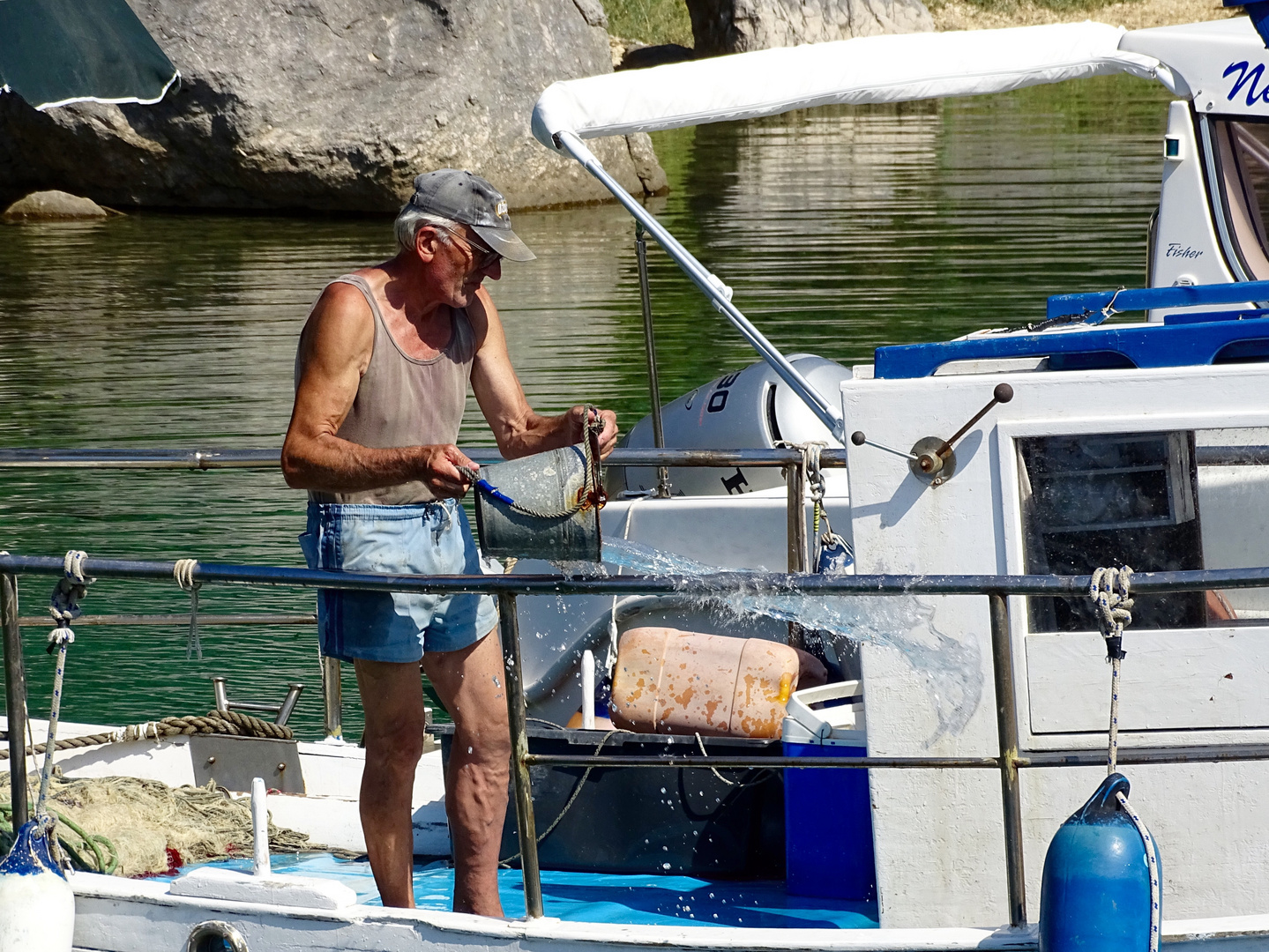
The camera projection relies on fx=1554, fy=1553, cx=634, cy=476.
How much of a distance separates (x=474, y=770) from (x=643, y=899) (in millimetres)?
720

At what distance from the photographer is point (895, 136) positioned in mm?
24125

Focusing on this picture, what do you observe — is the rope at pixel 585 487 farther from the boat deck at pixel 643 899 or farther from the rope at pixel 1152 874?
the rope at pixel 1152 874

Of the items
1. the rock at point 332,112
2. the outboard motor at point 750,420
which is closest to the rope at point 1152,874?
the outboard motor at point 750,420

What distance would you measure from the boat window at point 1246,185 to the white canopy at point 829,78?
1.01 m

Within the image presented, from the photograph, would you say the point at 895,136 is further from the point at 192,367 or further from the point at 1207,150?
the point at 1207,150

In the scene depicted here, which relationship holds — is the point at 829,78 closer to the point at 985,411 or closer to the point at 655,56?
the point at 985,411

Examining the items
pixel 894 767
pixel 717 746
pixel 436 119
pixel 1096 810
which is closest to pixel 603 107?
pixel 717 746

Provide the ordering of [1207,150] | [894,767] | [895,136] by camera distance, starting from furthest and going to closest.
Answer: [895,136]
[1207,150]
[894,767]

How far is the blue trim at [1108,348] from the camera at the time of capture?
3.24 metres

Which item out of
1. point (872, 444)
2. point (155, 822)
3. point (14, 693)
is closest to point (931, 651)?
point (872, 444)

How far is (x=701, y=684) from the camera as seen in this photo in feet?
14.4

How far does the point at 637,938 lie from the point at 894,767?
672 millimetres

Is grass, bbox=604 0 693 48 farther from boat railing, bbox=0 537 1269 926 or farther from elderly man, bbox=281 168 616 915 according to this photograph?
boat railing, bbox=0 537 1269 926

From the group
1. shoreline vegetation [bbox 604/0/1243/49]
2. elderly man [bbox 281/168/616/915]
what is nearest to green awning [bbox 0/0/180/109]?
elderly man [bbox 281/168/616/915]
